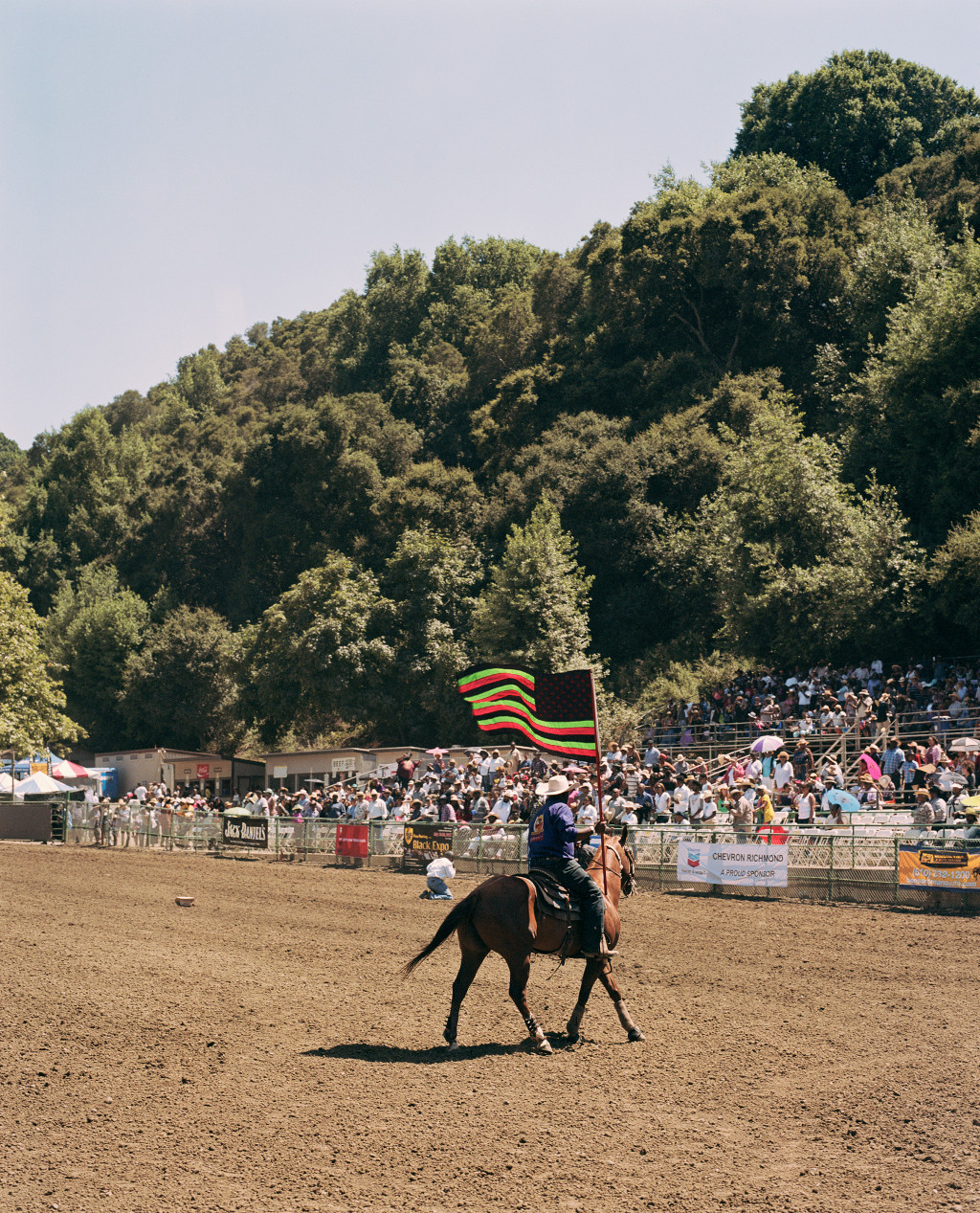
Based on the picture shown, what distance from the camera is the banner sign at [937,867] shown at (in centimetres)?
1948

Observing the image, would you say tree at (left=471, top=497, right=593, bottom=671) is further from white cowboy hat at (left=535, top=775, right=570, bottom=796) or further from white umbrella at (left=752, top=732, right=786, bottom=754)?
white cowboy hat at (left=535, top=775, right=570, bottom=796)

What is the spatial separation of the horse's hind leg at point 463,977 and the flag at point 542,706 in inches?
89.4

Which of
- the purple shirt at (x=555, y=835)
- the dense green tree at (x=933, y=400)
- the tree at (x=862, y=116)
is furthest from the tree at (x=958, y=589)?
the tree at (x=862, y=116)

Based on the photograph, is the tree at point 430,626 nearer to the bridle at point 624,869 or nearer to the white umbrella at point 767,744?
the white umbrella at point 767,744

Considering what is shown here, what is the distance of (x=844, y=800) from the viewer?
2292cm

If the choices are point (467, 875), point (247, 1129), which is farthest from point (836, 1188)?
point (467, 875)

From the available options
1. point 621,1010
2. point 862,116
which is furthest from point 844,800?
point 862,116

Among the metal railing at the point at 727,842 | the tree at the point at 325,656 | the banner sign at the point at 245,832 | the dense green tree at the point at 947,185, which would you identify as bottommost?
the banner sign at the point at 245,832

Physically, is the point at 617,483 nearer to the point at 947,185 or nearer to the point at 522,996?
the point at 947,185

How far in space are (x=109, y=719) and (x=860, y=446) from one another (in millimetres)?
52093

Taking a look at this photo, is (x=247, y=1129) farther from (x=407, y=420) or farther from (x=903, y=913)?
(x=407, y=420)

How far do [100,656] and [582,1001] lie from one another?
231ft

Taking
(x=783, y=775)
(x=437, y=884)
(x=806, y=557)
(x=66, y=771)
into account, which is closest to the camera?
(x=437, y=884)

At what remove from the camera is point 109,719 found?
76.2m
